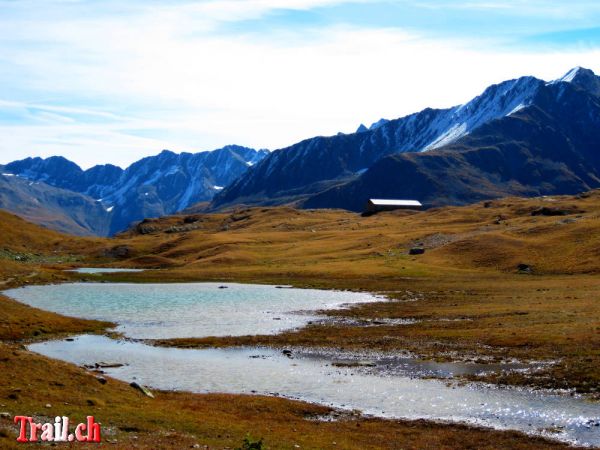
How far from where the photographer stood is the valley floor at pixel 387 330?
3531 cm

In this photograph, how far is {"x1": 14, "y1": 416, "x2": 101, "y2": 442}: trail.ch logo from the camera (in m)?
27.5

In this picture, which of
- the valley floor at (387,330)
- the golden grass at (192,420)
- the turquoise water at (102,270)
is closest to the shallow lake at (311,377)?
the valley floor at (387,330)

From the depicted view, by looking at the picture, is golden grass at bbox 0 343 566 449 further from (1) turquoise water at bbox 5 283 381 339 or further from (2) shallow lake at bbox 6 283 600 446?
(1) turquoise water at bbox 5 283 381 339

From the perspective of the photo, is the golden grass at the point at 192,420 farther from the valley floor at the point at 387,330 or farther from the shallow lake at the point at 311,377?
the shallow lake at the point at 311,377

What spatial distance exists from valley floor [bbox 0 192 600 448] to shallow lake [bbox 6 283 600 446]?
288 cm

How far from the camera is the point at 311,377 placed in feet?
172

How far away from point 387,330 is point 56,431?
162ft

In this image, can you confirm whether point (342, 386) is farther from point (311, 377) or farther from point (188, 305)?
point (188, 305)

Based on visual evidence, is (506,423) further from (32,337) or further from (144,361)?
(32,337)

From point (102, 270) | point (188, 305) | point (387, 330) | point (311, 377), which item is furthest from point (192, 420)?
point (102, 270)

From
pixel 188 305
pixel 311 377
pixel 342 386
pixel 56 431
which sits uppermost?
pixel 56 431

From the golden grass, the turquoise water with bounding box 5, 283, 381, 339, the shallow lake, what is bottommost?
the turquoise water with bounding box 5, 283, 381, 339

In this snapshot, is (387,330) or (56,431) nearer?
(56,431)

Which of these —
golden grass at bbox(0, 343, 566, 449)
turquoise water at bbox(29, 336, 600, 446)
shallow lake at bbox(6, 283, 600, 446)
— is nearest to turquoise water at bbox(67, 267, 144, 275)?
shallow lake at bbox(6, 283, 600, 446)
